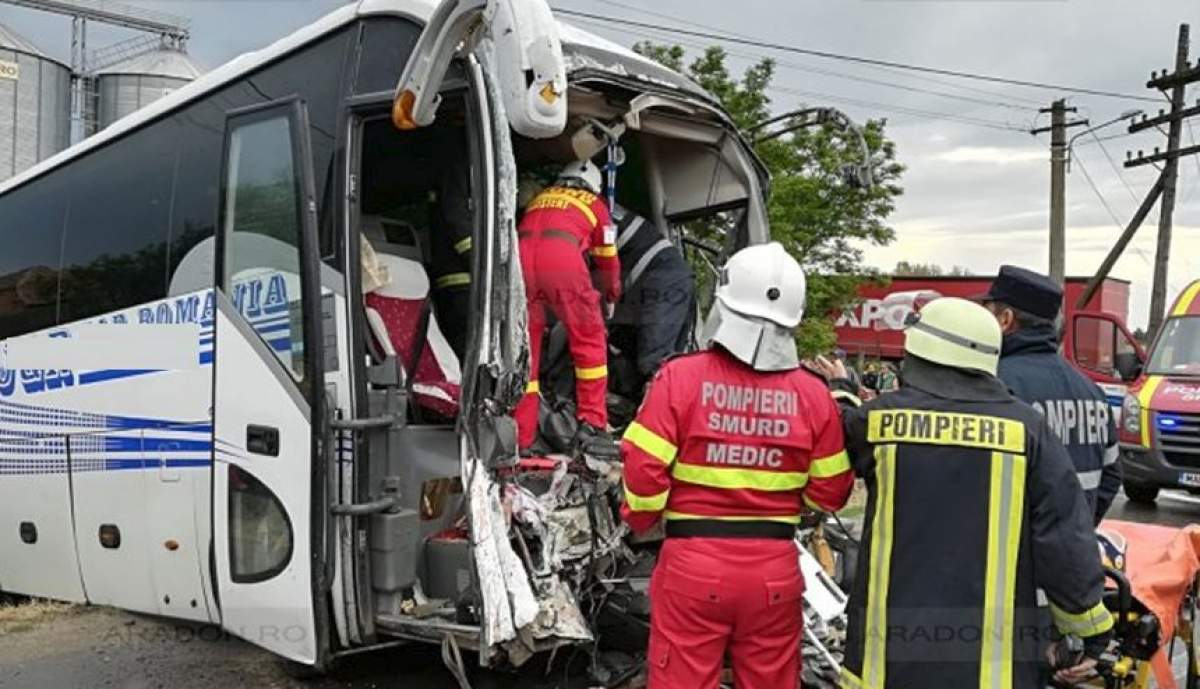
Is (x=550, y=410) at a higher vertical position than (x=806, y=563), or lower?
higher

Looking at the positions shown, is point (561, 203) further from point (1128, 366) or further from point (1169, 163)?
point (1169, 163)

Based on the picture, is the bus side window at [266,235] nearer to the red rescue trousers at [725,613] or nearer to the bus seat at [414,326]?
the bus seat at [414,326]

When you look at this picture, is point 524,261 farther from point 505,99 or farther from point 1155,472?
point 1155,472

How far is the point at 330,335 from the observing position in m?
3.85

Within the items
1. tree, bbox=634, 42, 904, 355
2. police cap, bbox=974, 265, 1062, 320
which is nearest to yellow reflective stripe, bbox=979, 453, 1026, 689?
police cap, bbox=974, 265, 1062, 320

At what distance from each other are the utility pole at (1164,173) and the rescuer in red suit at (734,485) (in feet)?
76.9

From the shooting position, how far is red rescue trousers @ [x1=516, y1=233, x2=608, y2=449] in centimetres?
469

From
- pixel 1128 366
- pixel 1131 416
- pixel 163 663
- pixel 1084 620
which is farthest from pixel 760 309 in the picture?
pixel 1128 366

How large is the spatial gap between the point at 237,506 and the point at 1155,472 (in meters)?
9.22

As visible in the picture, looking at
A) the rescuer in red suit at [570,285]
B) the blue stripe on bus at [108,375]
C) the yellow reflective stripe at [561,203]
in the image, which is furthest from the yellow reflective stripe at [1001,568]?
the blue stripe on bus at [108,375]

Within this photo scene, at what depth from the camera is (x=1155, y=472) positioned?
10078 mm

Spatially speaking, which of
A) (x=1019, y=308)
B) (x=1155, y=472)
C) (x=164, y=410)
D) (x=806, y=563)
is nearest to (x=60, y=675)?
(x=164, y=410)

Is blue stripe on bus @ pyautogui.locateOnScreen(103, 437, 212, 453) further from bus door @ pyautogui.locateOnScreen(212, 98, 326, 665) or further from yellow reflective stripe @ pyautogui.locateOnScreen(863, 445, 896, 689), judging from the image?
yellow reflective stripe @ pyautogui.locateOnScreen(863, 445, 896, 689)

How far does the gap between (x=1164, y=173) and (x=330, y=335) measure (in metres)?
25.5
